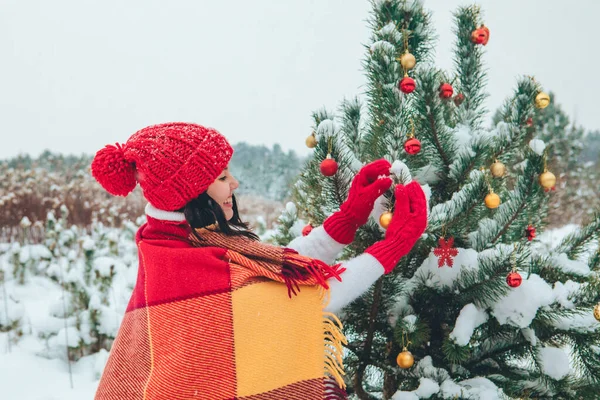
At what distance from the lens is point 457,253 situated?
138 cm

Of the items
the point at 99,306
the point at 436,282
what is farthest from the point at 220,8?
the point at 436,282

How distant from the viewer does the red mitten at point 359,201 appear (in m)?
1.35

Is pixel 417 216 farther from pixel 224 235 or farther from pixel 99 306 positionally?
pixel 99 306

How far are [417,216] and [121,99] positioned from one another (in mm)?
10992

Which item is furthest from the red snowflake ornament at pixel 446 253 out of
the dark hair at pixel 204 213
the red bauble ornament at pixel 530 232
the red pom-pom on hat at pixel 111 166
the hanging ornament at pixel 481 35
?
the red pom-pom on hat at pixel 111 166

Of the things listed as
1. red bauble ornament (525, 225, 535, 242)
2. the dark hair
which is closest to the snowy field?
red bauble ornament (525, 225, 535, 242)

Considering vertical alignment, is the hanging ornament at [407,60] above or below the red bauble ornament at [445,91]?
above

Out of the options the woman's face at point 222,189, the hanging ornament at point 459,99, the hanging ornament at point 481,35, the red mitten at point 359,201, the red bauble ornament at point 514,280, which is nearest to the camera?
the red bauble ornament at point 514,280

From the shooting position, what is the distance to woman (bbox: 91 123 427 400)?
1.25 metres

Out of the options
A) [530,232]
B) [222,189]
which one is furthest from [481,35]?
[222,189]

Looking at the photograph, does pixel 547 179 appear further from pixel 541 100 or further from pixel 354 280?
pixel 354 280

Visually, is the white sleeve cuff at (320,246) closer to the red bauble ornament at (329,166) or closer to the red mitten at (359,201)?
the red mitten at (359,201)

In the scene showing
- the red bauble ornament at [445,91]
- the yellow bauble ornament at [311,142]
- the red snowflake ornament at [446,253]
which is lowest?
the red snowflake ornament at [446,253]

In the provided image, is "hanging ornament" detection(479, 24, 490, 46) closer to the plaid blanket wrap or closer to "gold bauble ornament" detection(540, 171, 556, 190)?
"gold bauble ornament" detection(540, 171, 556, 190)
